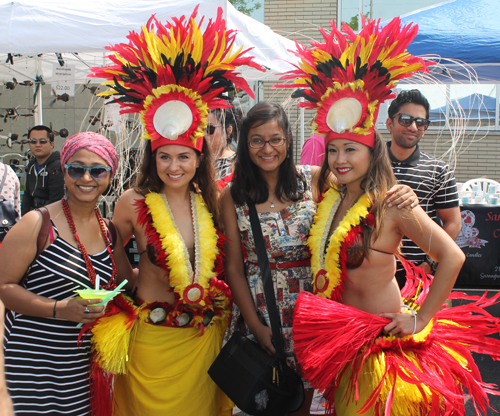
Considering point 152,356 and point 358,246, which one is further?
point 152,356

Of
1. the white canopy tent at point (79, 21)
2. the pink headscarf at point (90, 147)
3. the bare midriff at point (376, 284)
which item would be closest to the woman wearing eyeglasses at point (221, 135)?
the white canopy tent at point (79, 21)

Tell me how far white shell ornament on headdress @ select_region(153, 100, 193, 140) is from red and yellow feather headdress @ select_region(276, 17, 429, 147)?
0.68m

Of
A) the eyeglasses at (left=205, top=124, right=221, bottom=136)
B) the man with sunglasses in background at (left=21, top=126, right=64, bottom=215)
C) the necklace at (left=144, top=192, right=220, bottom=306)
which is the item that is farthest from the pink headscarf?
the man with sunglasses in background at (left=21, top=126, right=64, bottom=215)

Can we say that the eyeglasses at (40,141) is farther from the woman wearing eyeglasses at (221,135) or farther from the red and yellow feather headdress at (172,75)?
the red and yellow feather headdress at (172,75)

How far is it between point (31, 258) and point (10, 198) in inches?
86.4

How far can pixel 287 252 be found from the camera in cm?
235

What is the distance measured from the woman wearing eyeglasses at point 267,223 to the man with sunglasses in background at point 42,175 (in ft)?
10.1

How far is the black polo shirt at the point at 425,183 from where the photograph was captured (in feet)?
9.88

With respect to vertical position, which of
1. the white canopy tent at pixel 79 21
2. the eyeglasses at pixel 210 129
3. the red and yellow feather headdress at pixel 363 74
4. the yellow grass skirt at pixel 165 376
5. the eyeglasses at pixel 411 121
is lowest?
the yellow grass skirt at pixel 165 376

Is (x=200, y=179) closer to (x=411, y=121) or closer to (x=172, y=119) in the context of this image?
(x=172, y=119)

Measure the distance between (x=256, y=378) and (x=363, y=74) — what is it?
61.4 inches

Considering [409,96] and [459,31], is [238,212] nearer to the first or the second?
[409,96]

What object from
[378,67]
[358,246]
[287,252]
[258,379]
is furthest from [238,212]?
[378,67]

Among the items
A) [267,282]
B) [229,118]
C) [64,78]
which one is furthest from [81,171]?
[64,78]
